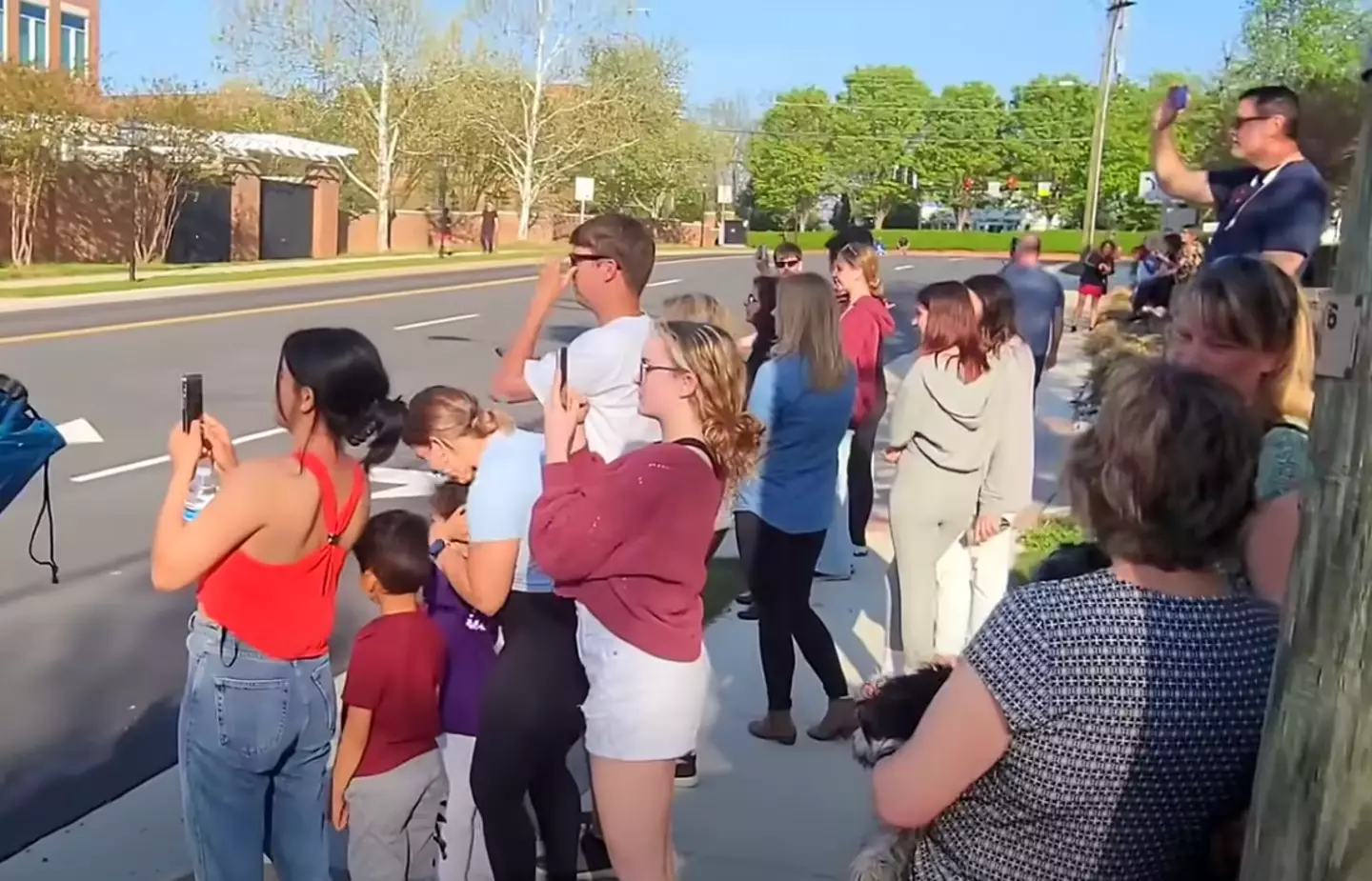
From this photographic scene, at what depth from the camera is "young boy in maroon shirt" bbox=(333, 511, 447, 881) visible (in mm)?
3789

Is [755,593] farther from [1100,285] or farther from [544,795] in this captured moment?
[1100,285]

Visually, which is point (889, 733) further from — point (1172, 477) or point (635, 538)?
point (635, 538)

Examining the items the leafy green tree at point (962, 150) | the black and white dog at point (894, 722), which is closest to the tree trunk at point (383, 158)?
the black and white dog at point (894, 722)

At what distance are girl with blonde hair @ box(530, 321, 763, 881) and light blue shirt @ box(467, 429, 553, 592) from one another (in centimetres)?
22

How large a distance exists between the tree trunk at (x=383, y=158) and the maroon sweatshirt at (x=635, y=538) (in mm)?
48950

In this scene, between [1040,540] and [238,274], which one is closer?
[1040,540]

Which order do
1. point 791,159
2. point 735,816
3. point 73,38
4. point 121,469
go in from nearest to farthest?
1. point 735,816
2. point 121,469
3. point 73,38
4. point 791,159

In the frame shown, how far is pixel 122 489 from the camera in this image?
10281 millimetres

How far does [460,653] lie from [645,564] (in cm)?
85

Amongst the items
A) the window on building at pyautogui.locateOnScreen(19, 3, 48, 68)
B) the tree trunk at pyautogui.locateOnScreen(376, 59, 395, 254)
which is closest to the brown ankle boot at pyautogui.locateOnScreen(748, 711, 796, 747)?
the tree trunk at pyautogui.locateOnScreen(376, 59, 395, 254)

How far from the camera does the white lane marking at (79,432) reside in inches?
471

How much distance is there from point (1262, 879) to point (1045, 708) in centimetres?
37

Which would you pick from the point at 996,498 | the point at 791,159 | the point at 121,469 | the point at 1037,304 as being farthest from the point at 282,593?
the point at 791,159

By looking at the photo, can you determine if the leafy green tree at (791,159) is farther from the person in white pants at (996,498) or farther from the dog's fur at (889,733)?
the dog's fur at (889,733)
